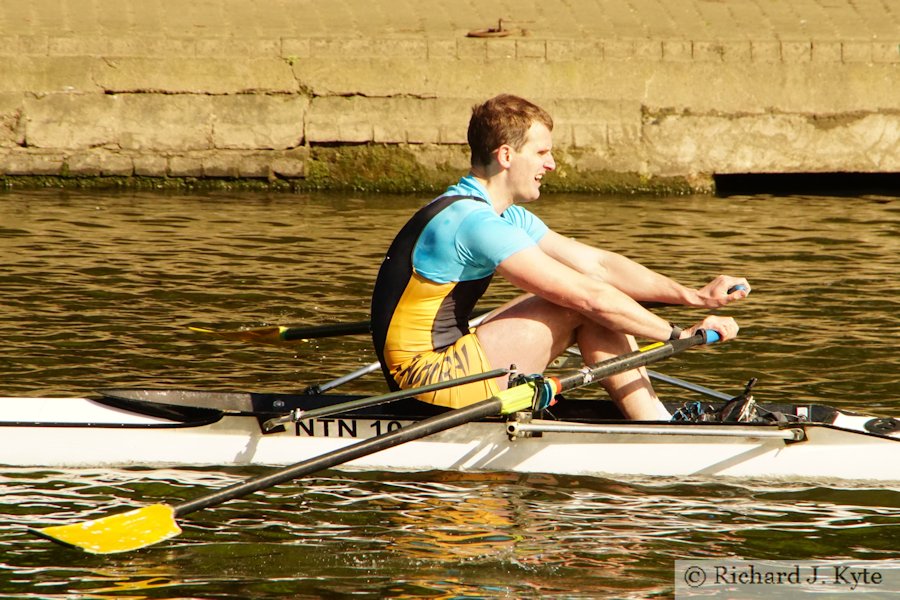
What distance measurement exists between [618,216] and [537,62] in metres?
1.70

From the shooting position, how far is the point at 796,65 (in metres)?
12.7

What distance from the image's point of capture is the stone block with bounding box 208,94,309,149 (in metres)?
12.3

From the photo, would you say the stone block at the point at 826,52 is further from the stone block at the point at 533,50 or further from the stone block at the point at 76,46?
the stone block at the point at 76,46

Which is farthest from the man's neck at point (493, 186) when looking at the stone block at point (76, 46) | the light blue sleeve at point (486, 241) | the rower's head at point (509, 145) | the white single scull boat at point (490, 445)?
the stone block at point (76, 46)

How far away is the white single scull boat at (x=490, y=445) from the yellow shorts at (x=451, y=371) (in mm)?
122

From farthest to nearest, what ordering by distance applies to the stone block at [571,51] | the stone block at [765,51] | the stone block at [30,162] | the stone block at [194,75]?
the stone block at [765,51] < the stone block at [571,51] < the stone block at [30,162] < the stone block at [194,75]

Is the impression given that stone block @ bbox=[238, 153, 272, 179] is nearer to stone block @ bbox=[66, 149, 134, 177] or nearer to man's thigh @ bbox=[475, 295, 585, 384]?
stone block @ bbox=[66, 149, 134, 177]

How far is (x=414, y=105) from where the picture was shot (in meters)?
12.4

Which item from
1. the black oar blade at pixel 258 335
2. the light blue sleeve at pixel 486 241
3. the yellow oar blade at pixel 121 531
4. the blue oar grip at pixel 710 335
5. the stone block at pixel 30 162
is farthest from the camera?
the stone block at pixel 30 162

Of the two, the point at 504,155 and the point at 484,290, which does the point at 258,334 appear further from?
the point at 504,155

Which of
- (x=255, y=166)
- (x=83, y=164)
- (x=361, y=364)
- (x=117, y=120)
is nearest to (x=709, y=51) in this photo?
(x=255, y=166)

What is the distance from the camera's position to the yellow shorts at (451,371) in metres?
5.44

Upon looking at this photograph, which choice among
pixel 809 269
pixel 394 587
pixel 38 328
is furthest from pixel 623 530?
pixel 809 269

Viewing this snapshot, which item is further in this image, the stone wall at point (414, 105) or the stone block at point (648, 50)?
the stone block at point (648, 50)
